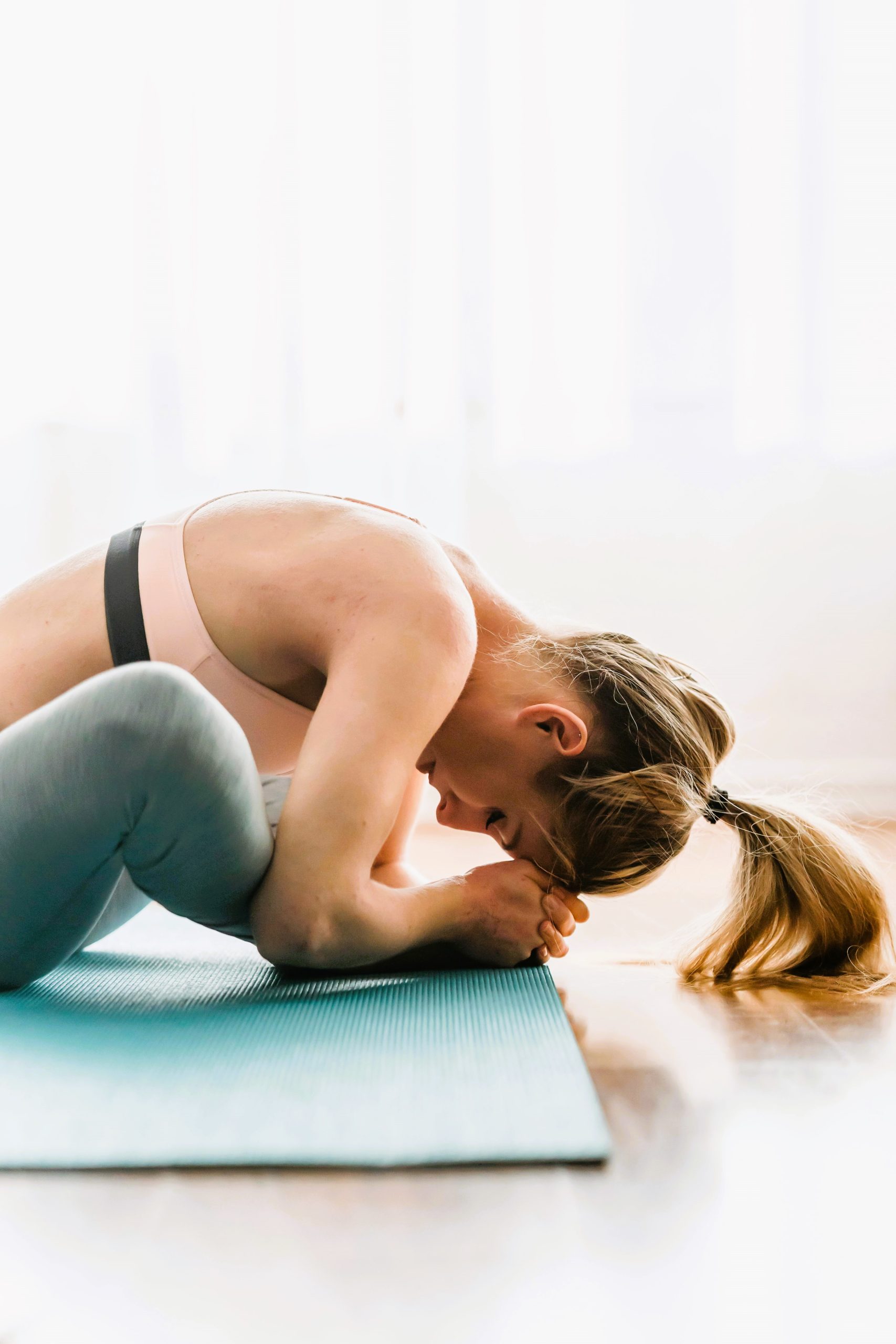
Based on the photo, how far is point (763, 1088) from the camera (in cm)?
82

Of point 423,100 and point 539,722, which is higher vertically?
point 423,100

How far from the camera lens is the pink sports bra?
1047mm

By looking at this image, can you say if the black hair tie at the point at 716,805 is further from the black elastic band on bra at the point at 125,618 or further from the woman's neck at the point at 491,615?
the black elastic band on bra at the point at 125,618

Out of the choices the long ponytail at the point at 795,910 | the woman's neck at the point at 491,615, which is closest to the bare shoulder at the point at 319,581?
the woman's neck at the point at 491,615

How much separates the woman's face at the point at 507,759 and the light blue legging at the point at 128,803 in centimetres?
27

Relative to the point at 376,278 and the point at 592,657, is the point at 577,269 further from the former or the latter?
the point at 592,657

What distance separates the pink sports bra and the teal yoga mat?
25 cm

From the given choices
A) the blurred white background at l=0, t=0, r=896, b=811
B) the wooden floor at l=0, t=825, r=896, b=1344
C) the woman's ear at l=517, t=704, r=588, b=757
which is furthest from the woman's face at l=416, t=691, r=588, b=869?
the blurred white background at l=0, t=0, r=896, b=811

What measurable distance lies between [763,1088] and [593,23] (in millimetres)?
2494

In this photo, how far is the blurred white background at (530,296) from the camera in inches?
101

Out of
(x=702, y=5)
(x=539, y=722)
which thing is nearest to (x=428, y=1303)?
(x=539, y=722)

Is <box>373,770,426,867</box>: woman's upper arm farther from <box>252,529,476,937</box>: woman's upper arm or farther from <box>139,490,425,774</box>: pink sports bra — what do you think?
<box>252,529,476,937</box>: woman's upper arm

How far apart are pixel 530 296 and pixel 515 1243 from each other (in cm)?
234

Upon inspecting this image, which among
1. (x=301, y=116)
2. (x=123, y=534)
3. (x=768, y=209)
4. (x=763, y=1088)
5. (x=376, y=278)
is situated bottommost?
(x=763, y=1088)
